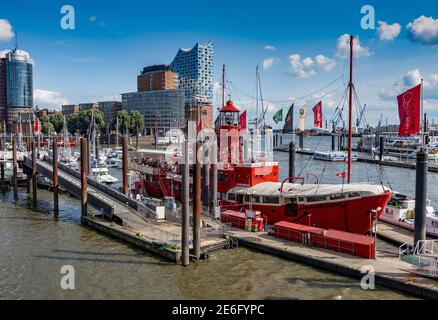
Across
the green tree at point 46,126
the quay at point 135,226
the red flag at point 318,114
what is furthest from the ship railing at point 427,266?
the green tree at point 46,126

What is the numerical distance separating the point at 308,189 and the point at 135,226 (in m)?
14.9

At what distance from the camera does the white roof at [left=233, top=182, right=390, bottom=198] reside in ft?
94.0

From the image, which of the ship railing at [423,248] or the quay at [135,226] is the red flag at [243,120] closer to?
the quay at [135,226]

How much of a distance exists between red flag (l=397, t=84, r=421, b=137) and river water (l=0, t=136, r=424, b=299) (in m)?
9.42

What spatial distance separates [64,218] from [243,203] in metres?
19.8

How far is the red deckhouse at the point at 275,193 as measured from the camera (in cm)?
2881

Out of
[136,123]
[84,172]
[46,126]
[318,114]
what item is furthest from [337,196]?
[46,126]

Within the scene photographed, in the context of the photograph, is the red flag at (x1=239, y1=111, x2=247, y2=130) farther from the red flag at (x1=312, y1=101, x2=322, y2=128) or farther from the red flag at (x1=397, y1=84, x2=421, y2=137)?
the red flag at (x1=397, y1=84, x2=421, y2=137)

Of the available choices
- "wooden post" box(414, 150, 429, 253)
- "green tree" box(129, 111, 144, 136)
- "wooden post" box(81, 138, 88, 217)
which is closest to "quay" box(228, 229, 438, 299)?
"wooden post" box(414, 150, 429, 253)

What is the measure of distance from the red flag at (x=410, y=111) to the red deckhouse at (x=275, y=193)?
470cm

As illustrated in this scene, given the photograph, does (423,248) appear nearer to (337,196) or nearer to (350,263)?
(350,263)

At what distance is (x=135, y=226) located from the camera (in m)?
33.4
